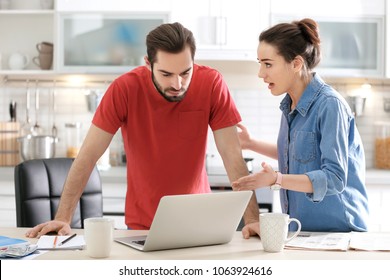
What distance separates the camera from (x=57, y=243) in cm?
208

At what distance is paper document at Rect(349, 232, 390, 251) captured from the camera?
203 cm

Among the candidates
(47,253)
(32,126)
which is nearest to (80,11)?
(32,126)

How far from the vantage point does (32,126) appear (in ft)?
16.3

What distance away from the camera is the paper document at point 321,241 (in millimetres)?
2031

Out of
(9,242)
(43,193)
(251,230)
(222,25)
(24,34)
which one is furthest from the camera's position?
(24,34)

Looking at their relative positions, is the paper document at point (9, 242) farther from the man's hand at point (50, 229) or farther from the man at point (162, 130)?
the man at point (162, 130)

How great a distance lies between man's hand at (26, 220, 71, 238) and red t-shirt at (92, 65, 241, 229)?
40 cm

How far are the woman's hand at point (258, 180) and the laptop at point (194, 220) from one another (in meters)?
0.13

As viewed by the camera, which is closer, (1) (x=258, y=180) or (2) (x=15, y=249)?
(2) (x=15, y=249)

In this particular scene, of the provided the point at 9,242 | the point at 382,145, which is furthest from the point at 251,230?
the point at 382,145

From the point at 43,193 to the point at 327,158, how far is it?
4.21 ft

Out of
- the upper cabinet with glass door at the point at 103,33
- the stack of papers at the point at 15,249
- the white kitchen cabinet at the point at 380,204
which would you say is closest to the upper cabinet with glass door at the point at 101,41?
the upper cabinet with glass door at the point at 103,33

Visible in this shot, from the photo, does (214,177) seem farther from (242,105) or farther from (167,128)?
(167,128)
